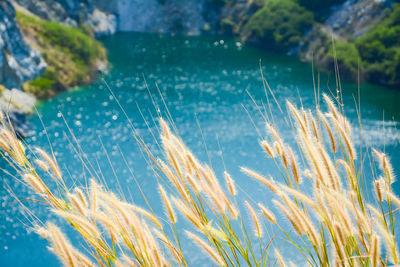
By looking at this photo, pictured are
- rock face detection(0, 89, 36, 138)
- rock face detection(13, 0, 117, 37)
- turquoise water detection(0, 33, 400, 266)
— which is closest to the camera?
turquoise water detection(0, 33, 400, 266)

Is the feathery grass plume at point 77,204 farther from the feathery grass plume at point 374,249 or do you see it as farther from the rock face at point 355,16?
the rock face at point 355,16

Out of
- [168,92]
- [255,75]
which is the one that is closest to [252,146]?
[168,92]

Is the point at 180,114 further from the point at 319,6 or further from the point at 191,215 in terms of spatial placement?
the point at 319,6

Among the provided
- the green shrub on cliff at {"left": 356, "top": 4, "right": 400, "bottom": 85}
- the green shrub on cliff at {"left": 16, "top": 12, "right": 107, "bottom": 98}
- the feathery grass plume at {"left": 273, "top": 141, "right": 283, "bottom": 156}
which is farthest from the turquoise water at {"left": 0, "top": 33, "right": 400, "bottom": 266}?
the feathery grass plume at {"left": 273, "top": 141, "right": 283, "bottom": 156}

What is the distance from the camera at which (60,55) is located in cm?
1370

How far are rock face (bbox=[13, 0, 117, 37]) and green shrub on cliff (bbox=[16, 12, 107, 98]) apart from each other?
3541 millimetres

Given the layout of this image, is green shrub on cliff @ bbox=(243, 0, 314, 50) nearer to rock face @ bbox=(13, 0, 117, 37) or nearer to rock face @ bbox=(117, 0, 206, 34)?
rock face @ bbox=(117, 0, 206, 34)

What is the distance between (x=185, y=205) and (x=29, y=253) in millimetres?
4819

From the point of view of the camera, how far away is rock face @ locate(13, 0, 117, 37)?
17.8 metres

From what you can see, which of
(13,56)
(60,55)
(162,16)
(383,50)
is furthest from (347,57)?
(162,16)

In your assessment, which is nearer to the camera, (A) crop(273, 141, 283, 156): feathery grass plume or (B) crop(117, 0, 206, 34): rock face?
(A) crop(273, 141, 283, 156): feathery grass plume

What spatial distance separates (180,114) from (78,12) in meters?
13.3

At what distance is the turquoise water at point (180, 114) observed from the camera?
6180mm

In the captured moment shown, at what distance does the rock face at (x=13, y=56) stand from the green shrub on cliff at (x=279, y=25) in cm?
1048
